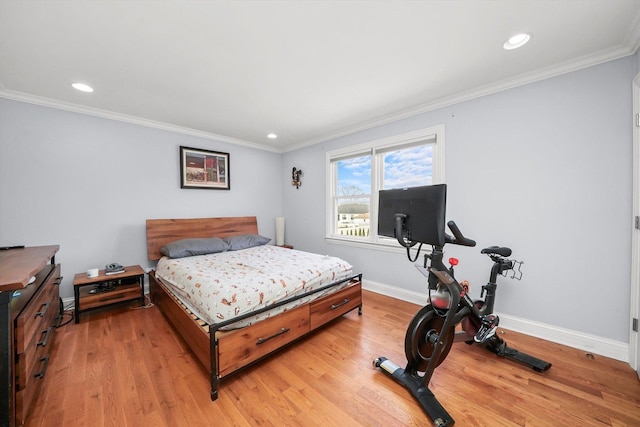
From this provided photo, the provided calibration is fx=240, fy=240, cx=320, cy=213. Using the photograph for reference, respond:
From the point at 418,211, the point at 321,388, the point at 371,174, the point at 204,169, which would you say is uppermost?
the point at 204,169

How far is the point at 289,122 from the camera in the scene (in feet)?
11.6

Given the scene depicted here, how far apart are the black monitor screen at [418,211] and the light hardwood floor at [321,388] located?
3.57 feet

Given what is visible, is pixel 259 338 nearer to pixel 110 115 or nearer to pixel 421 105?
pixel 421 105

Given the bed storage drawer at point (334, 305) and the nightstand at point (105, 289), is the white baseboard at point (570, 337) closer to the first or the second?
the bed storage drawer at point (334, 305)

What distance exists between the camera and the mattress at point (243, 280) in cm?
180

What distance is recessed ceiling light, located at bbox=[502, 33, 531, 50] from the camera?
5.79ft

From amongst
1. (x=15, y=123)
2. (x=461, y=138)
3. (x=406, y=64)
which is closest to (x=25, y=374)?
(x=15, y=123)

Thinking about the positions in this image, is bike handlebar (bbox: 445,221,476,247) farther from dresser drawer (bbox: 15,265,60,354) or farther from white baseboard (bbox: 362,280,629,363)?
dresser drawer (bbox: 15,265,60,354)

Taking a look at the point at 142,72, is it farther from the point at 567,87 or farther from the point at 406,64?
the point at 567,87

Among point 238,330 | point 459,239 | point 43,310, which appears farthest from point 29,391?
point 459,239

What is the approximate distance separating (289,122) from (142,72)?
1785 mm

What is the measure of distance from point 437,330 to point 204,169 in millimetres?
3884

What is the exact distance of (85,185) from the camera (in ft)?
9.82

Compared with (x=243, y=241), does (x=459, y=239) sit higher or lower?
higher
